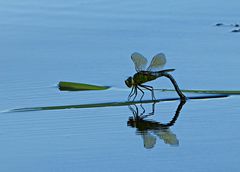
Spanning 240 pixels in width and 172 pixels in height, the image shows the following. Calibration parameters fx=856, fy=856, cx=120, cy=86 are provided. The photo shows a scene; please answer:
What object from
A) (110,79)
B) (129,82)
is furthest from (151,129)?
(110,79)

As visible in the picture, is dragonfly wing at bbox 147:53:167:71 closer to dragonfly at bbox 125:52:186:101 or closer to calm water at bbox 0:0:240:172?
dragonfly at bbox 125:52:186:101

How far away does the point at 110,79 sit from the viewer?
16.8ft

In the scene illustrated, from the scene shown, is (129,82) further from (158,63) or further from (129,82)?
(158,63)

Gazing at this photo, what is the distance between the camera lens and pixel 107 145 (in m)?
3.64

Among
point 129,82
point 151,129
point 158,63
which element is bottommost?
point 151,129

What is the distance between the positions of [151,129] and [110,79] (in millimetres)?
1241

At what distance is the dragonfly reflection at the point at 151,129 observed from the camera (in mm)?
3676

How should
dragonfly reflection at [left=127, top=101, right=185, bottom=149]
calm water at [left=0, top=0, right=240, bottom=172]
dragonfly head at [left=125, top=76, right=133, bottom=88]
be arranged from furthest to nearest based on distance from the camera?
dragonfly head at [left=125, top=76, right=133, bottom=88] < dragonfly reflection at [left=127, top=101, right=185, bottom=149] < calm water at [left=0, top=0, right=240, bottom=172]

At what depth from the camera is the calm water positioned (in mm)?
3463

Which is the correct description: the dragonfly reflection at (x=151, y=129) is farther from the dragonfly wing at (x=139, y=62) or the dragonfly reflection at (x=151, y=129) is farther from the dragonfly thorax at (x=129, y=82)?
the dragonfly wing at (x=139, y=62)

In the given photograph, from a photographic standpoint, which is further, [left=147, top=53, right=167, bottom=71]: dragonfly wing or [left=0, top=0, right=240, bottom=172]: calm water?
[left=147, top=53, right=167, bottom=71]: dragonfly wing

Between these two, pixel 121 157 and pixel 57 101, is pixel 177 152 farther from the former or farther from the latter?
pixel 57 101

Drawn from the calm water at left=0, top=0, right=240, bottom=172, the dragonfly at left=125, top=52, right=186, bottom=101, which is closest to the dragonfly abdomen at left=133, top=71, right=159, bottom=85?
the dragonfly at left=125, top=52, right=186, bottom=101

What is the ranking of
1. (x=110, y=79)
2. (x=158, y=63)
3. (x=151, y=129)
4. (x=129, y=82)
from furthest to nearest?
(x=110, y=79), (x=158, y=63), (x=129, y=82), (x=151, y=129)
